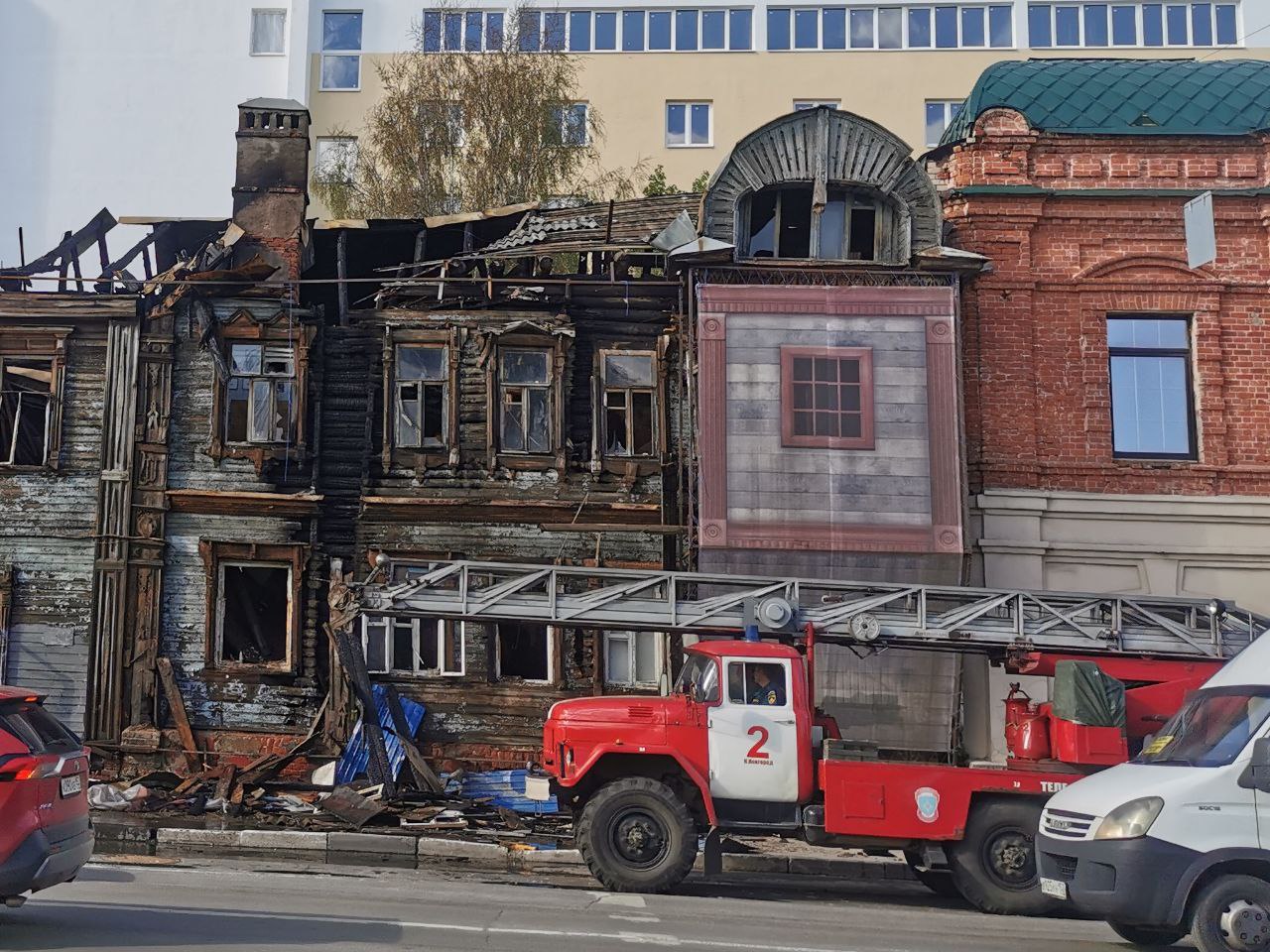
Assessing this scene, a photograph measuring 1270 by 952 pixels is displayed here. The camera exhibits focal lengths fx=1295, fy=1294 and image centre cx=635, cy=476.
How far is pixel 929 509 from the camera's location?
1755 centimetres

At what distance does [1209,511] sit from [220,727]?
47.1 feet

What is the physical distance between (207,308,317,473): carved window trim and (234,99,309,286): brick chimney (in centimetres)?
110

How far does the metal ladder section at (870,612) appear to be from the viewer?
44.9 feet

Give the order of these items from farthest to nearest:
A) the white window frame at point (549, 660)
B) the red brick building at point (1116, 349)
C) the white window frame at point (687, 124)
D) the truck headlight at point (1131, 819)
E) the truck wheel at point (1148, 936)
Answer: the white window frame at point (687, 124) < the white window frame at point (549, 660) < the red brick building at point (1116, 349) < the truck wheel at point (1148, 936) < the truck headlight at point (1131, 819)

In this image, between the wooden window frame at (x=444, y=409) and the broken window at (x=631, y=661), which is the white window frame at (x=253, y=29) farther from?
the broken window at (x=631, y=661)

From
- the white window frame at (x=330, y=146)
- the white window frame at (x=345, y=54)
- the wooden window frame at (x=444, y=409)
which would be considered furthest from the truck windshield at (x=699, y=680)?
the white window frame at (x=345, y=54)

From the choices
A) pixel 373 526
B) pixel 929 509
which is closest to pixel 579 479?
pixel 373 526

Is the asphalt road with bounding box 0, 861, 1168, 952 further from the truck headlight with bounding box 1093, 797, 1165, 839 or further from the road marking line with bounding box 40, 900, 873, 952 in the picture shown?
the truck headlight with bounding box 1093, 797, 1165, 839

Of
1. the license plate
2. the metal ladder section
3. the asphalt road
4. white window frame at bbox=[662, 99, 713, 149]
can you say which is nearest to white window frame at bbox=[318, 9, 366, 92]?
white window frame at bbox=[662, 99, 713, 149]

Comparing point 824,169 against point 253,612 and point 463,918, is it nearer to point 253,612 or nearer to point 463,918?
point 253,612

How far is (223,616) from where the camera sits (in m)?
18.9

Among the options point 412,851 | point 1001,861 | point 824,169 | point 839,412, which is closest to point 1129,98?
point 824,169

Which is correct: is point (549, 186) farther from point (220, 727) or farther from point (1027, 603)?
point (1027, 603)

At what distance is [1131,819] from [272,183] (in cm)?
1654
